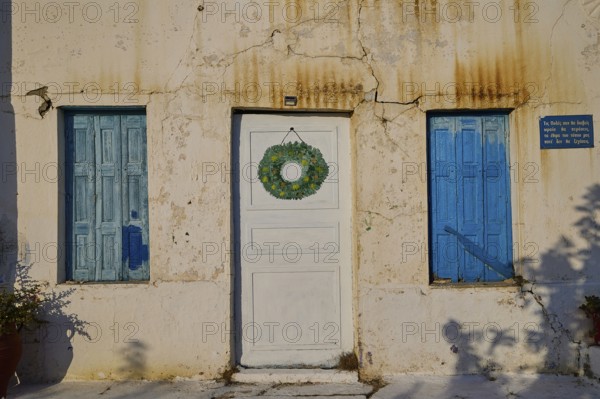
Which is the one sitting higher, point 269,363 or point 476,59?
point 476,59

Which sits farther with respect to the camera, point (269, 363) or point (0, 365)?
point (269, 363)

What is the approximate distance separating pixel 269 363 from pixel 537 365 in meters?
2.48

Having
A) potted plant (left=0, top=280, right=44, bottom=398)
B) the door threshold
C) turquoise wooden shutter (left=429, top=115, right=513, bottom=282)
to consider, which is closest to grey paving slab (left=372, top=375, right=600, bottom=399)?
the door threshold

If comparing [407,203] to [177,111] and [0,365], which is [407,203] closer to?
[177,111]

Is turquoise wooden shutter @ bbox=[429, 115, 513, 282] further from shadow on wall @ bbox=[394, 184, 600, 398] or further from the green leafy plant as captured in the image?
the green leafy plant

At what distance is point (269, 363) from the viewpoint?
516 cm

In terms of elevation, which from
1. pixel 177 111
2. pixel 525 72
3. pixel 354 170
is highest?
pixel 525 72

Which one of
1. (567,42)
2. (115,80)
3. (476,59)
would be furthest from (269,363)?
(567,42)

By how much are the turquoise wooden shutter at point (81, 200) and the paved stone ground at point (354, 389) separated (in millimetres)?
1041

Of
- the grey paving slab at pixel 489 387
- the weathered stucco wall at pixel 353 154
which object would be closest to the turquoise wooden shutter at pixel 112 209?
the weathered stucco wall at pixel 353 154

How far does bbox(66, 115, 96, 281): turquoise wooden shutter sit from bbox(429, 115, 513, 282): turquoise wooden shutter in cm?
322

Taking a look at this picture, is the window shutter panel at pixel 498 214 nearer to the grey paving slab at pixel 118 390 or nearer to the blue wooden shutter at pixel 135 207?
the grey paving slab at pixel 118 390

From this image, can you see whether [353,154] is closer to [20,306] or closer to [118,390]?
[118,390]

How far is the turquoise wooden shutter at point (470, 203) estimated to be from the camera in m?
5.14
